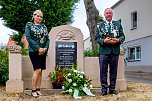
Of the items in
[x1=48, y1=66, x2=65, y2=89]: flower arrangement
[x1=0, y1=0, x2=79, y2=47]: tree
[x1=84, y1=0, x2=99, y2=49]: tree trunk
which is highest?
[x1=0, y1=0, x2=79, y2=47]: tree

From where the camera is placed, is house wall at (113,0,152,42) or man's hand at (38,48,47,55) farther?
house wall at (113,0,152,42)

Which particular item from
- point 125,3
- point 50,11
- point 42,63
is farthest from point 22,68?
point 125,3

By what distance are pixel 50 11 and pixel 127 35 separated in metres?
14.7

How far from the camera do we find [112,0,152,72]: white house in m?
31.6

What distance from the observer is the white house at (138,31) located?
31641 millimetres

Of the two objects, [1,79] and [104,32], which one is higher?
[104,32]

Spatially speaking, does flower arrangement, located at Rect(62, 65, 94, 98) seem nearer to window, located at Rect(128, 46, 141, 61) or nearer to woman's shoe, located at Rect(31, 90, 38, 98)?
woman's shoe, located at Rect(31, 90, 38, 98)

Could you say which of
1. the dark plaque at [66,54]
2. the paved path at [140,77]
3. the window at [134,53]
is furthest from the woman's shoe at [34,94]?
the window at [134,53]

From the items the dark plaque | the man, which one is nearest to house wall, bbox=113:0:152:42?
the dark plaque

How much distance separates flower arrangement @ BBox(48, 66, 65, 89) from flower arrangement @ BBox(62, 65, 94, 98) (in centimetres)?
51

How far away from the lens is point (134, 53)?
116 feet

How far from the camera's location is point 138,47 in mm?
34906

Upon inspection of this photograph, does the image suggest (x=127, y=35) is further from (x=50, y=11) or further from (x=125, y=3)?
(x=50, y=11)

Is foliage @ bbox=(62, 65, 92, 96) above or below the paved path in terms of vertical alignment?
above
